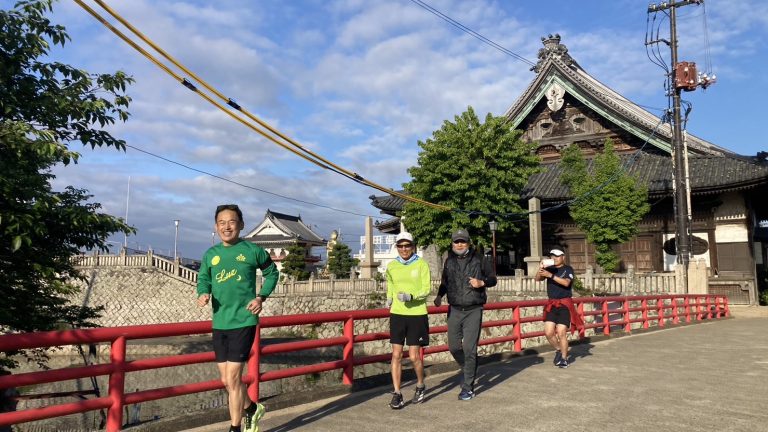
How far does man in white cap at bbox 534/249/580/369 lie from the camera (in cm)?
821

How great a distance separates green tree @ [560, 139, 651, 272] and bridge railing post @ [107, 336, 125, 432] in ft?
70.4

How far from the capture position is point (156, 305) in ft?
114

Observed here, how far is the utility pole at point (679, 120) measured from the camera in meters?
18.6

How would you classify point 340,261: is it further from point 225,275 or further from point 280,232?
point 225,275

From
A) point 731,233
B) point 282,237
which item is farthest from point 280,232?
point 731,233

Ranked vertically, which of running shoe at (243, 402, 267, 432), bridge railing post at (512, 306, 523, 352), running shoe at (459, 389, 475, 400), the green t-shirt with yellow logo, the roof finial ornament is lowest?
running shoe at (459, 389, 475, 400)

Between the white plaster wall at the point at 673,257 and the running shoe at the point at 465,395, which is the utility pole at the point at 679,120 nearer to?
the white plaster wall at the point at 673,257

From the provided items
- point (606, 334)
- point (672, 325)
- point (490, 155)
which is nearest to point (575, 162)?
point (490, 155)

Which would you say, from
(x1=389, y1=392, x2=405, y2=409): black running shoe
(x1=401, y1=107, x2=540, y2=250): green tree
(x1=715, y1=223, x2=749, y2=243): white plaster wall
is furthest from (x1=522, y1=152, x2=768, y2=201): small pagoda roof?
(x1=389, y1=392, x2=405, y2=409): black running shoe

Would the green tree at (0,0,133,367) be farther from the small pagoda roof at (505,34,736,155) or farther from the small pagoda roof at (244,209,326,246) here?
the small pagoda roof at (244,209,326,246)

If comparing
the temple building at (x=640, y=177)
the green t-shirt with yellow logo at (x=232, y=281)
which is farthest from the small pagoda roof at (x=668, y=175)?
the green t-shirt with yellow logo at (x=232, y=281)

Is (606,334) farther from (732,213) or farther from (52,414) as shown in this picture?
(732,213)

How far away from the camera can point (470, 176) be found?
23.4 meters

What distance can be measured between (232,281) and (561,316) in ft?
18.6
